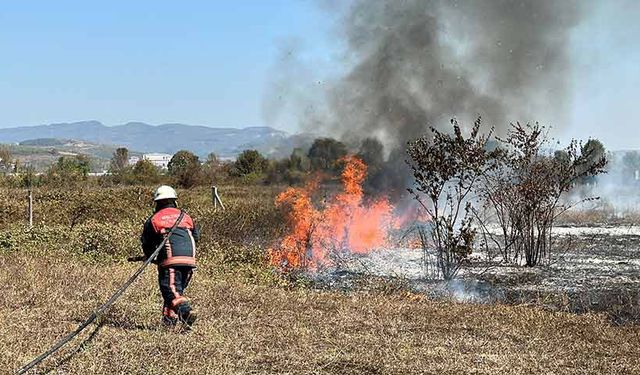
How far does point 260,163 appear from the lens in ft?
64.6

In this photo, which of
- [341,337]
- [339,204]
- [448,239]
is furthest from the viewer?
[339,204]

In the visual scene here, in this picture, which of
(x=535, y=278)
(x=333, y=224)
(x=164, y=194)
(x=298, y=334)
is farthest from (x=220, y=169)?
(x=298, y=334)

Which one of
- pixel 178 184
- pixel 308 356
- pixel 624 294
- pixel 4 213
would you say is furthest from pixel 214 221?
pixel 178 184

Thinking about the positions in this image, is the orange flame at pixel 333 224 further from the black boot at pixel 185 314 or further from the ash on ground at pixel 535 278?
the black boot at pixel 185 314

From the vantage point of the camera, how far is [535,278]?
13.2 m

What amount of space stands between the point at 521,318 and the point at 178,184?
29.3 meters

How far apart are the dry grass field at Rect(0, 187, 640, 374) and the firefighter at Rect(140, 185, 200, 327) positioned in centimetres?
23

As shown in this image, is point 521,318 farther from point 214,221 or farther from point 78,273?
point 214,221

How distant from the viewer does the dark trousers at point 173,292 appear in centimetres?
773

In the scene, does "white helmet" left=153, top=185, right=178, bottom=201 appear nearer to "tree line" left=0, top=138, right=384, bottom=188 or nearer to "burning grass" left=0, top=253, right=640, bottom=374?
"burning grass" left=0, top=253, right=640, bottom=374

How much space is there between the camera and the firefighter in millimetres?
7758

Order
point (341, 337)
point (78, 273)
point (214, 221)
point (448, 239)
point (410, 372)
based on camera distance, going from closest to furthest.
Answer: point (410, 372), point (341, 337), point (78, 273), point (448, 239), point (214, 221)

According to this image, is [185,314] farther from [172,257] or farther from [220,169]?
[220,169]

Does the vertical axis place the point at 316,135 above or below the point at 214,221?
above
